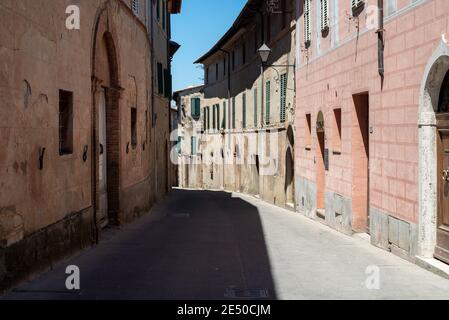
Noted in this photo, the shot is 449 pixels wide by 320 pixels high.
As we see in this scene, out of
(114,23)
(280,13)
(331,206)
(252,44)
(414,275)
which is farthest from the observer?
(252,44)

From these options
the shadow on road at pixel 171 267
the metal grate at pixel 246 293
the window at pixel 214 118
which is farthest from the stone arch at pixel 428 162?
the window at pixel 214 118

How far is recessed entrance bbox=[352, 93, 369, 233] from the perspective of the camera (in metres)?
13.6

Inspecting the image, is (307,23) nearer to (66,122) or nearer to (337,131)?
(337,131)

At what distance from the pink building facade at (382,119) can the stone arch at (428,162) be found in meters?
0.01

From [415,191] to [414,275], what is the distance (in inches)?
63.4

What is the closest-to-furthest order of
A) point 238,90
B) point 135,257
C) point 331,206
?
point 135,257
point 331,206
point 238,90

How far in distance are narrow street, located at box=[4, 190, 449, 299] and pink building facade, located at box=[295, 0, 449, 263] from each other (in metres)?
0.68

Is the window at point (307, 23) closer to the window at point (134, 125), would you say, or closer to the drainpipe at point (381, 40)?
the window at point (134, 125)

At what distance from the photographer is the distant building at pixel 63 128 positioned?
7.14 m

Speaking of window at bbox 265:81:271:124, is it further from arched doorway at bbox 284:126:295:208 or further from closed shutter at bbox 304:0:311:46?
closed shutter at bbox 304:0:311:46

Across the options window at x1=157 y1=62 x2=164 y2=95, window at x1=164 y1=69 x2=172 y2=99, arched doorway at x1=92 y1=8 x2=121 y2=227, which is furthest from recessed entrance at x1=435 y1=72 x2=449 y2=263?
window at x1=164 y1=69 x2=172 y2=99

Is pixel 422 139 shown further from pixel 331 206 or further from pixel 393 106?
pixel 331 206
